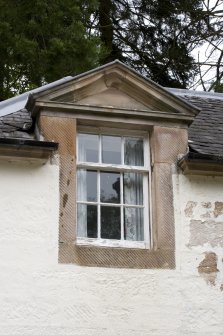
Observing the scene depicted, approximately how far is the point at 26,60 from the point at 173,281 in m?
7.89

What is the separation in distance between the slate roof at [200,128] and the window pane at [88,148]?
656 mm

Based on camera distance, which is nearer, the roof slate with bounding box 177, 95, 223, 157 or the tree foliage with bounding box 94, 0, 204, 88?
the roof slate with bounding box 177, 95, 223, 157

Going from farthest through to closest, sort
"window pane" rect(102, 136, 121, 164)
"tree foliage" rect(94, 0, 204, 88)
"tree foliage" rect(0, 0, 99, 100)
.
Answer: "tree foliage" rect(94, 0, 204, 88) → "tree foliage" rect(0, 0, 99, 100) → "window pane" rect(102, 136, 121, 164)

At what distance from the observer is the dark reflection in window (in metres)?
10.4

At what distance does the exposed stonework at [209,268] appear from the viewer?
408 inches

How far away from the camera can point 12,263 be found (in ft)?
32.1

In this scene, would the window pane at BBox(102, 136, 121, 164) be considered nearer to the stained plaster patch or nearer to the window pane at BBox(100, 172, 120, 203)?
the window pane at BBox(100, 172, 120, 203)

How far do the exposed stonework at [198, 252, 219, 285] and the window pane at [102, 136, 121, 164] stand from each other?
1747mm

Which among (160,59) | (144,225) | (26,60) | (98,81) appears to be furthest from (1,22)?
(144,225)

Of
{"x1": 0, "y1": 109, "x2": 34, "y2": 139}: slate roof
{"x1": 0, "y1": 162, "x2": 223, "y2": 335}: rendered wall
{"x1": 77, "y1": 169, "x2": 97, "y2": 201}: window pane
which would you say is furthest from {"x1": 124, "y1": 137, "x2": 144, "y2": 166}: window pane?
{"x1": 0, "y1": 109, "x2": 34, "y2": 139}: slate roof

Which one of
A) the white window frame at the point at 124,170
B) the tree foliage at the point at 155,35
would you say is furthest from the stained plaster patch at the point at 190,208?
the tree foliage at the point at 155,35

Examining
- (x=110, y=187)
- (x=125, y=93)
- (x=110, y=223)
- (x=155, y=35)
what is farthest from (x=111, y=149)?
(x=155, y=35)

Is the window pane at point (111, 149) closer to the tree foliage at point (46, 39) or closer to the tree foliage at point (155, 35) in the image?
the tree foliage at point (46, 39)

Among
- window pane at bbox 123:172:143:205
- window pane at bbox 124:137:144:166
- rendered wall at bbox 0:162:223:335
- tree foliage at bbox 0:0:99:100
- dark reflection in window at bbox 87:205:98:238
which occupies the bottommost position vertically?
rendered wall at bbox 0:162:223:335
